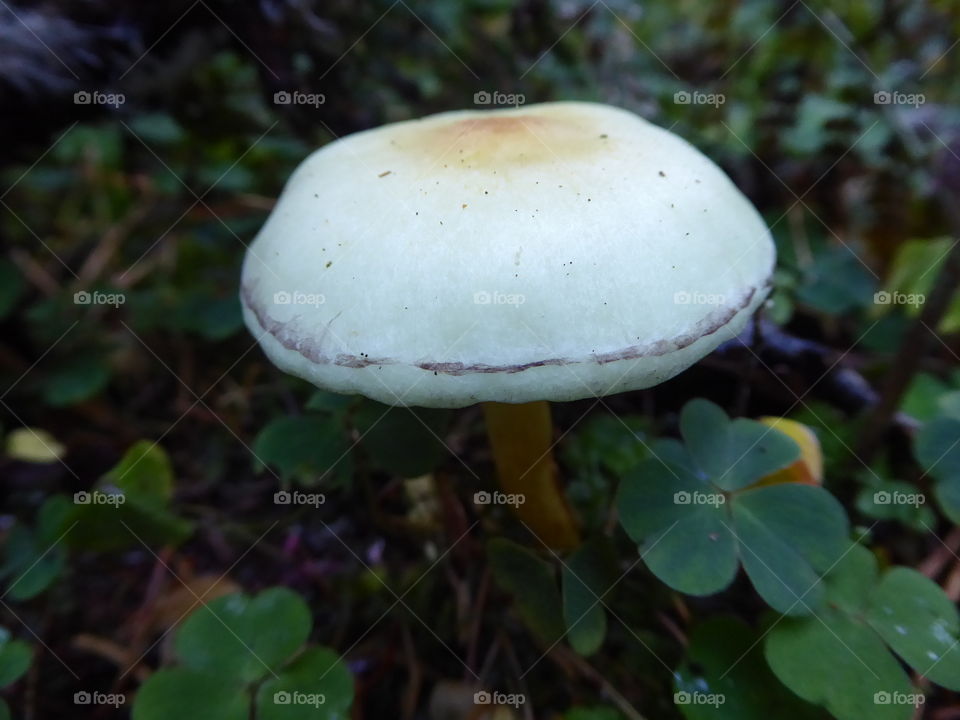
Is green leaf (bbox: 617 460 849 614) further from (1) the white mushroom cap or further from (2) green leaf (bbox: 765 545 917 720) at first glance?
(1) the white mushroom cap

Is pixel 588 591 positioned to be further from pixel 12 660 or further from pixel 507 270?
pixel 12 660

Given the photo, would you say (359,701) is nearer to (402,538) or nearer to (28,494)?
(402,538)

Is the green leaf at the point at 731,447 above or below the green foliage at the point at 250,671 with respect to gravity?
above

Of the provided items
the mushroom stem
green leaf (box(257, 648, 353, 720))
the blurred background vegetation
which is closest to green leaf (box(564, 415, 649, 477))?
the blurred background vegetation

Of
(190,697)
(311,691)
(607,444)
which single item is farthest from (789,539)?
(190,697)

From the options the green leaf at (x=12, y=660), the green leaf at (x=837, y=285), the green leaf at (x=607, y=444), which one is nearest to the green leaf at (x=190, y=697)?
the green leaf at (x=12, y=660)

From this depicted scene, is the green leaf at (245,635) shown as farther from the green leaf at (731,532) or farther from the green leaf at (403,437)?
the green leaf at (731,532)
